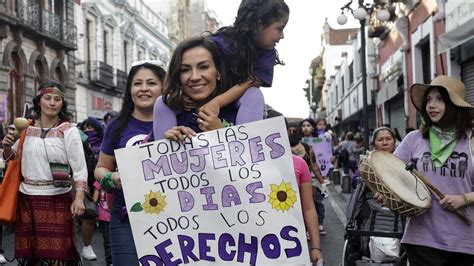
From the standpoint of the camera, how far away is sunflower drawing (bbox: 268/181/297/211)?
278 centimetres

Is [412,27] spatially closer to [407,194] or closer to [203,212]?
[407,194]

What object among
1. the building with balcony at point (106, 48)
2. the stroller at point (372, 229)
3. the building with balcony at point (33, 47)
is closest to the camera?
the stroller at point (372, 229)

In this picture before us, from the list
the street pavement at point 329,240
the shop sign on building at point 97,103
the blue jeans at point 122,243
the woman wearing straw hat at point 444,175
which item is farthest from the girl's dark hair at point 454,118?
the shop sign on building at point 97,103

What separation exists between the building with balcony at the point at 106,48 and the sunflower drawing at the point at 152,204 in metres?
24.7

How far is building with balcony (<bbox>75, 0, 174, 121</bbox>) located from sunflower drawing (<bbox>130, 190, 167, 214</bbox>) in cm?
2474

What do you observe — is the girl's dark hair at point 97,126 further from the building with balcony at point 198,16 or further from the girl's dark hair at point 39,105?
the building with balcony at point 198,16

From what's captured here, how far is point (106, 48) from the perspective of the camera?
36.1m

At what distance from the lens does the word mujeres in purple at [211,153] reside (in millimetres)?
2826

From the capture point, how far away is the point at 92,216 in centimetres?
574

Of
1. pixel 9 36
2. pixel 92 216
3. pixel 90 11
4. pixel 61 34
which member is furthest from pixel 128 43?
pixel 92 216

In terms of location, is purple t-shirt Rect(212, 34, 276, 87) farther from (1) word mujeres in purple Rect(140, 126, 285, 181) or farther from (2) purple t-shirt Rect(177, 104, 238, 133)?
(1) word mujeres in purple Rect(140, 126, 285, 181)

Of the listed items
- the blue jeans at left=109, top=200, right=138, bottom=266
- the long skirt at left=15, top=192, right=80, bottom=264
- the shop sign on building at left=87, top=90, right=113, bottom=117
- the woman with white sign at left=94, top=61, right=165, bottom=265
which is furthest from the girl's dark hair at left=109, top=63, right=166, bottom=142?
the shop sign on building at left=87, top=90, right=113, bottom=117

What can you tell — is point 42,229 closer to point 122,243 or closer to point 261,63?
point 122,243

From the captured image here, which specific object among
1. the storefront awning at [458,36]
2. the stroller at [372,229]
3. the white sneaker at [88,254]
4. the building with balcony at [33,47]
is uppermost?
the building with balcony at [33,47]
